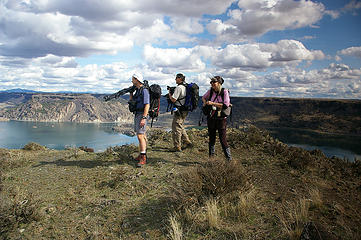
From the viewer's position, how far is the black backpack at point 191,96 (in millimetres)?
6812

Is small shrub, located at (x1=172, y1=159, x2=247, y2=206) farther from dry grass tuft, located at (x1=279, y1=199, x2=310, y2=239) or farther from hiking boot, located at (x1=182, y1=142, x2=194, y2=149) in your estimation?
hiking boot, located at (x1=182, y1=142, x2=194, y2=149)

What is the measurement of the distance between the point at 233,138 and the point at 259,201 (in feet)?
18.7

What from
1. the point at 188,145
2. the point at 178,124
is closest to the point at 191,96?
the point at 178,124

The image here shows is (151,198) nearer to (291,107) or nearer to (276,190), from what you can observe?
(276,190)

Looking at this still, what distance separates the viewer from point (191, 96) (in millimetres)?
6859

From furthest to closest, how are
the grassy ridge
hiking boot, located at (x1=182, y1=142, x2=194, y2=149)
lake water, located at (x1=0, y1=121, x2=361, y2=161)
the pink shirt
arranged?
lake water, located at (x1=0, y1=121, x2=361, y2=161)
hiking boot, located at (x1=182, y1=142, x2=194, y2=149)
the pink shirt
the grassy ridge

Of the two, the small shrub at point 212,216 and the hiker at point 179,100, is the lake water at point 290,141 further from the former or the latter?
the small shrub at point 212,216

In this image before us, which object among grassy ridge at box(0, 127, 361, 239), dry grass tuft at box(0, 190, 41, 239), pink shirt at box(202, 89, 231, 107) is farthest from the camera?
pink shirt at box(202, 89, 231, 107)

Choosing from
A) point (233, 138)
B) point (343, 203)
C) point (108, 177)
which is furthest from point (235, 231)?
point (233, 138)

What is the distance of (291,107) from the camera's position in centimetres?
18025

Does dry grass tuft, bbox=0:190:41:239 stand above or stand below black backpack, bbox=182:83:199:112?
below

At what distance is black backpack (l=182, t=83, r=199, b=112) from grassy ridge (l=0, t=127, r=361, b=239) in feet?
6.22

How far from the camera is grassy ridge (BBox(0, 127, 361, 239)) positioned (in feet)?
10.3

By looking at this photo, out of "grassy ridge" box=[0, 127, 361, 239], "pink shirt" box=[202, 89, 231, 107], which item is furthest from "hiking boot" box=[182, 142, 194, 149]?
"pink shirt" box=[202, 89, 231, 107]
